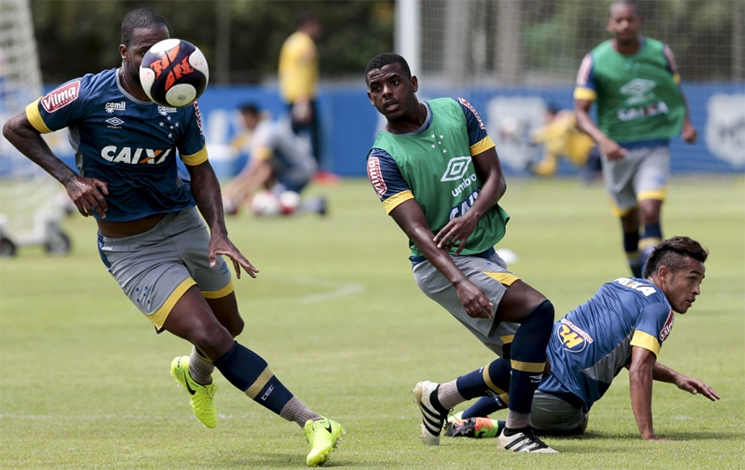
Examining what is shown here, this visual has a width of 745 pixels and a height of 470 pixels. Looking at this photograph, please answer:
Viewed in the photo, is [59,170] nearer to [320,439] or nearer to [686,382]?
[320,439]

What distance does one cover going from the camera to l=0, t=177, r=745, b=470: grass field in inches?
237

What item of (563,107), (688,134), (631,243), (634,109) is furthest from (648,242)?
(563,107)

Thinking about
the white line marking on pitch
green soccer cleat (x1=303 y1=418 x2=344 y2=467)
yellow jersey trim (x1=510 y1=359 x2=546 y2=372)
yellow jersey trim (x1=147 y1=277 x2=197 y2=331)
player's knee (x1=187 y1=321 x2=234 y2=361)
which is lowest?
the white line marking on pitch

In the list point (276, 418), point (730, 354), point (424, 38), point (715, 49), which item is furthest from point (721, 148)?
point (276, 418)

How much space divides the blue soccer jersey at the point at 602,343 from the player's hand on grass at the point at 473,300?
696mm

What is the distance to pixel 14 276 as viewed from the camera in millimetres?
15055

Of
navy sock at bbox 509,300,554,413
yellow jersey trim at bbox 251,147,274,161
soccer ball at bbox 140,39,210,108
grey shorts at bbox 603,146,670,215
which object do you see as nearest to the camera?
soccer ball at bbox 140,39,210,108

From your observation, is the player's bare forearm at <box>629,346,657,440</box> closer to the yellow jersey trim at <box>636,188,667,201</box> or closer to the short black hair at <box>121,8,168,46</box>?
the short black hair at <box>121,8,168,46</box>

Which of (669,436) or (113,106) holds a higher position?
(113,106)

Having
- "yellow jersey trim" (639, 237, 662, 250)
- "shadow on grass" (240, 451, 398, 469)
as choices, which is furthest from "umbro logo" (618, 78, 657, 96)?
"shadow on grass" (240, 451, 398, 469)

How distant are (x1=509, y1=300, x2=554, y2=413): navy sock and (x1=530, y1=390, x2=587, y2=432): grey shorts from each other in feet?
1.09

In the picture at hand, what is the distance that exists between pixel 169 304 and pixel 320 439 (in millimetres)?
1079

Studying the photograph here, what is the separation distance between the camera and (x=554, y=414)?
6.37m

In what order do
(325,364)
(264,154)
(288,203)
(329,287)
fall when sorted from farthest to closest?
1. (288,203)
2. (264,154)
3. (329,287)
4. (325,364)
